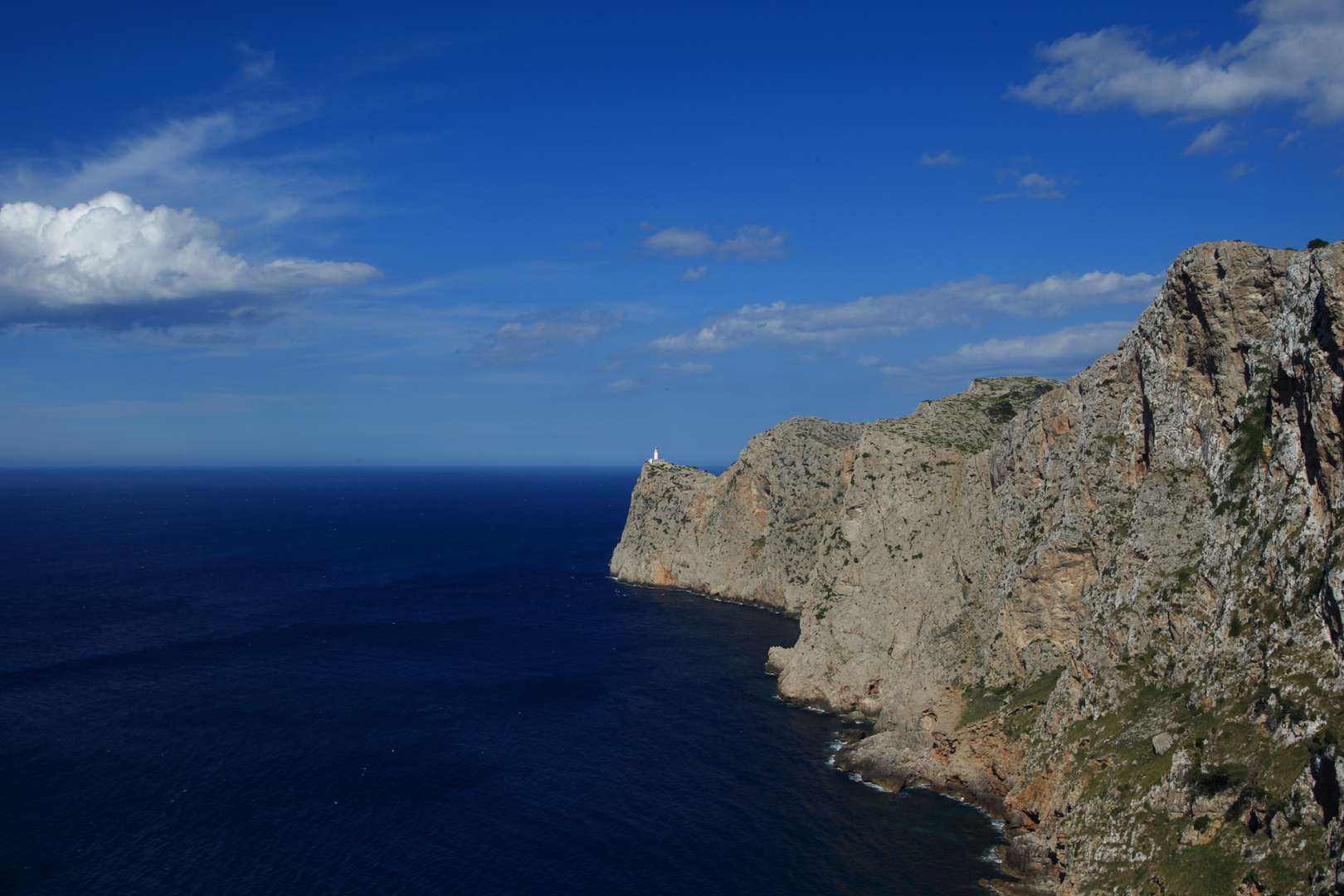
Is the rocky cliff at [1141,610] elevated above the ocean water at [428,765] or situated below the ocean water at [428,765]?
above

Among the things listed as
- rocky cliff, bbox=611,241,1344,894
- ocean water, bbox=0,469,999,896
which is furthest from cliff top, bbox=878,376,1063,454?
ocean water, bbox=0,469,999,896

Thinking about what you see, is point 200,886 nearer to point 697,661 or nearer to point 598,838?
point 598,838

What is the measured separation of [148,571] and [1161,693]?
179 metres

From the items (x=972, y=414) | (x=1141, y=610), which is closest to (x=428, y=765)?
(x=1141, y=610)

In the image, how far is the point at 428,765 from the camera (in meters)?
72.2

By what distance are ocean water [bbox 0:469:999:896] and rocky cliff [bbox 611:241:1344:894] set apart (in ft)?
23.6

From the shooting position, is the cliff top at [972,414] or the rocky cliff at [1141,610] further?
the cliff top at [972,414]

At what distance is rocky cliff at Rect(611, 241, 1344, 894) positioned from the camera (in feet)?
125

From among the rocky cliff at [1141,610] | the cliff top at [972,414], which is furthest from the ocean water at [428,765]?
the cliff top at [972,414]

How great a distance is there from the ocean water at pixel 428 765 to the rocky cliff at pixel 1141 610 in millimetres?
7204

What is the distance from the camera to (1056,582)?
203 feet

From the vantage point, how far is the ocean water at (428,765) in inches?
2141

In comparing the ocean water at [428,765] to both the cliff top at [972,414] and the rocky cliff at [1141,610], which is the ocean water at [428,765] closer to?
the rocky cliff at [1141,610]

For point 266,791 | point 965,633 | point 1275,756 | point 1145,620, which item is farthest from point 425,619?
point 1275,756
